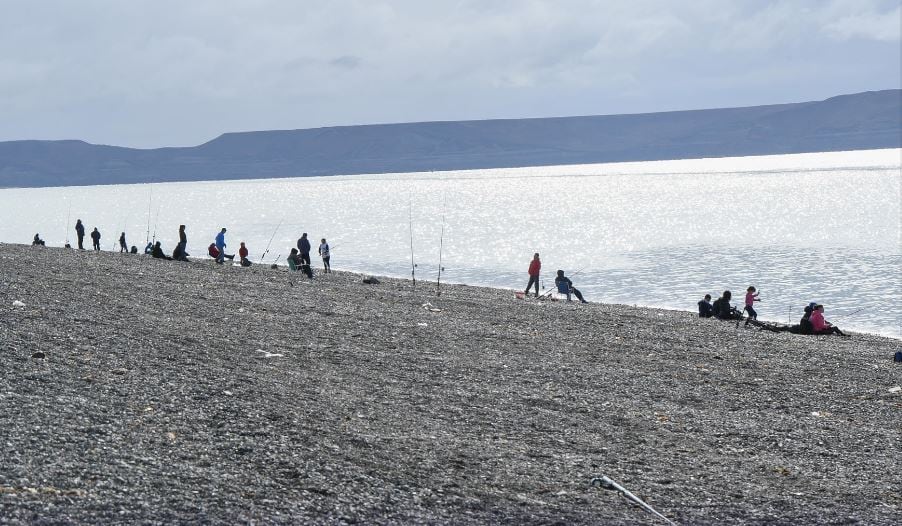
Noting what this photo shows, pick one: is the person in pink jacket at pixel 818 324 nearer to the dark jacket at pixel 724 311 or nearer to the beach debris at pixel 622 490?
the dark jacket at pixel 724 311

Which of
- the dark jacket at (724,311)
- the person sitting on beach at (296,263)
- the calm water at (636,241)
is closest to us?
the dark jacket at (724,311)

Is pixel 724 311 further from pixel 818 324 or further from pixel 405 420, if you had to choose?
pixel 405 420

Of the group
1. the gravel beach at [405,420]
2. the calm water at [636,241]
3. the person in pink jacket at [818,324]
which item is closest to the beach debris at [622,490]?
the gravel beach at [405,420]

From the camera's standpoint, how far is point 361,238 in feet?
314

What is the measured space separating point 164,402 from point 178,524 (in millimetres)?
3598

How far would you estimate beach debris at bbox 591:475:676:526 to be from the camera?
31.2ft

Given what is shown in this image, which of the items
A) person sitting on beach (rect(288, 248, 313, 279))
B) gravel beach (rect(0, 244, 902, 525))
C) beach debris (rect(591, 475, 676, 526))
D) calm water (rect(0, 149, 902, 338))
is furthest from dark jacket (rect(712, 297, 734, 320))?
beach debris (rect(591, 475, 676, 526))

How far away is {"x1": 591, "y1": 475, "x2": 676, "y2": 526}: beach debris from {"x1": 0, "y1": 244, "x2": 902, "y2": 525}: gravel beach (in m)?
0.16

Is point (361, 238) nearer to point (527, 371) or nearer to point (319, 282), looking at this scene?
point (319, 282)

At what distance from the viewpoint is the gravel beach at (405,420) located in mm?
8945

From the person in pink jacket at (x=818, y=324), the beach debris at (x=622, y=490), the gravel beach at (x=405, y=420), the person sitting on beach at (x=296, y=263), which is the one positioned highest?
the person sitting on beach at (x=296, y=263)

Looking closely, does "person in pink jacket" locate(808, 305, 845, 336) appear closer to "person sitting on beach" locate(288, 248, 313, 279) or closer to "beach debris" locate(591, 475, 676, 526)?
"person sitting on beach" locate(288, 248, 313, 279)

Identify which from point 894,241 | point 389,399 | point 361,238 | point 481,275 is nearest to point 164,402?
point 389,399

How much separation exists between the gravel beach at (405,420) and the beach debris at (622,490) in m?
0.16
